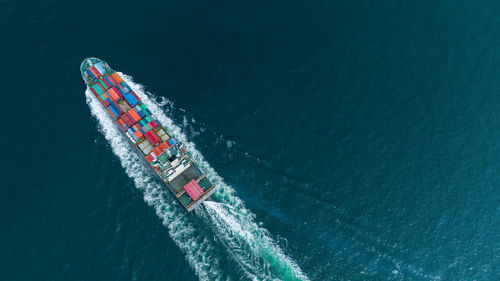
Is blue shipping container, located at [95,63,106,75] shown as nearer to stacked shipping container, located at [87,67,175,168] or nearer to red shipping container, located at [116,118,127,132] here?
stacked shipping container, located at [87,67,175,168]

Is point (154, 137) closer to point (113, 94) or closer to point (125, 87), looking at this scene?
point (125, 87)

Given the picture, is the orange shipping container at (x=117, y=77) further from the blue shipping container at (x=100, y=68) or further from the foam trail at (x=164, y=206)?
the foam trail at (x=164, y=206)

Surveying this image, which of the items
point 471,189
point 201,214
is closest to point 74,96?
point 201,214

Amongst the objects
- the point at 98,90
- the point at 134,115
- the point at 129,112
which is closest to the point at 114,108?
the point at 129,112

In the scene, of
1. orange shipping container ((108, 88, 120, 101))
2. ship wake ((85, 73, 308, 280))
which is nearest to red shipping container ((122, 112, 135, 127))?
ship wake ((85, 73, 308, 280))

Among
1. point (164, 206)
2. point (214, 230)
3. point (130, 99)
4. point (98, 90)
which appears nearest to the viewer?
point (214, 230)

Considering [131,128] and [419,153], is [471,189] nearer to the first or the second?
[419,153]
